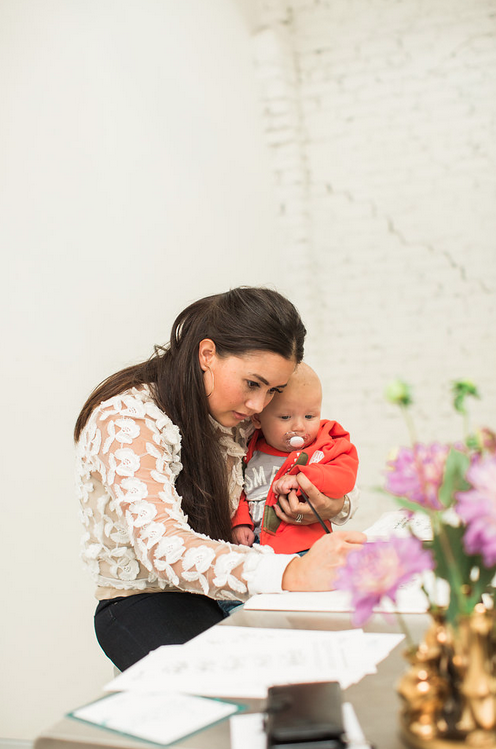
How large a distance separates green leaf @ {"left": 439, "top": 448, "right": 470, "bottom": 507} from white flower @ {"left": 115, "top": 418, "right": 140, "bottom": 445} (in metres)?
1.02

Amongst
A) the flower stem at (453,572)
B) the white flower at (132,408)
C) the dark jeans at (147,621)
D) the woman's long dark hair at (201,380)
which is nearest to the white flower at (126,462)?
the white flower at (132,408)

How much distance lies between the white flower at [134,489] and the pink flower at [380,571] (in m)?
0.91

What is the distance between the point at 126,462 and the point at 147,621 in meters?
0.38

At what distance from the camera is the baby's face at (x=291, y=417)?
2.22m

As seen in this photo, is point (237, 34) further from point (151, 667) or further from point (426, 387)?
point (151, 667)

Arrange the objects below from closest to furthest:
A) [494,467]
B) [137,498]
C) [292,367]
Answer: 1. [494,467]
2. [137,498]
3. [292,367]

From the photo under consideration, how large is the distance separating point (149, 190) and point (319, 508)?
1519 millimetres

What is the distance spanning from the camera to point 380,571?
741 mm

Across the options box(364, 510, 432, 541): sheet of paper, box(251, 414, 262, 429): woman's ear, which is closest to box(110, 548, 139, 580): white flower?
box(364, 510, 432, 541): sheet of paper

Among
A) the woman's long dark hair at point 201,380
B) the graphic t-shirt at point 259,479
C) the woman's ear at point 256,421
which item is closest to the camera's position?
the woman's long dark hair at point 201,380

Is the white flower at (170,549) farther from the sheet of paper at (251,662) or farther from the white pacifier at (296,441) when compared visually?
the white pacifier at (296,441)

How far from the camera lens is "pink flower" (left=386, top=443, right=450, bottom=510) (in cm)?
78

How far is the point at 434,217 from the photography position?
175 inches

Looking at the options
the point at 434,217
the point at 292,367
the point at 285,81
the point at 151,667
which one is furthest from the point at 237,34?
the point at 151,667
